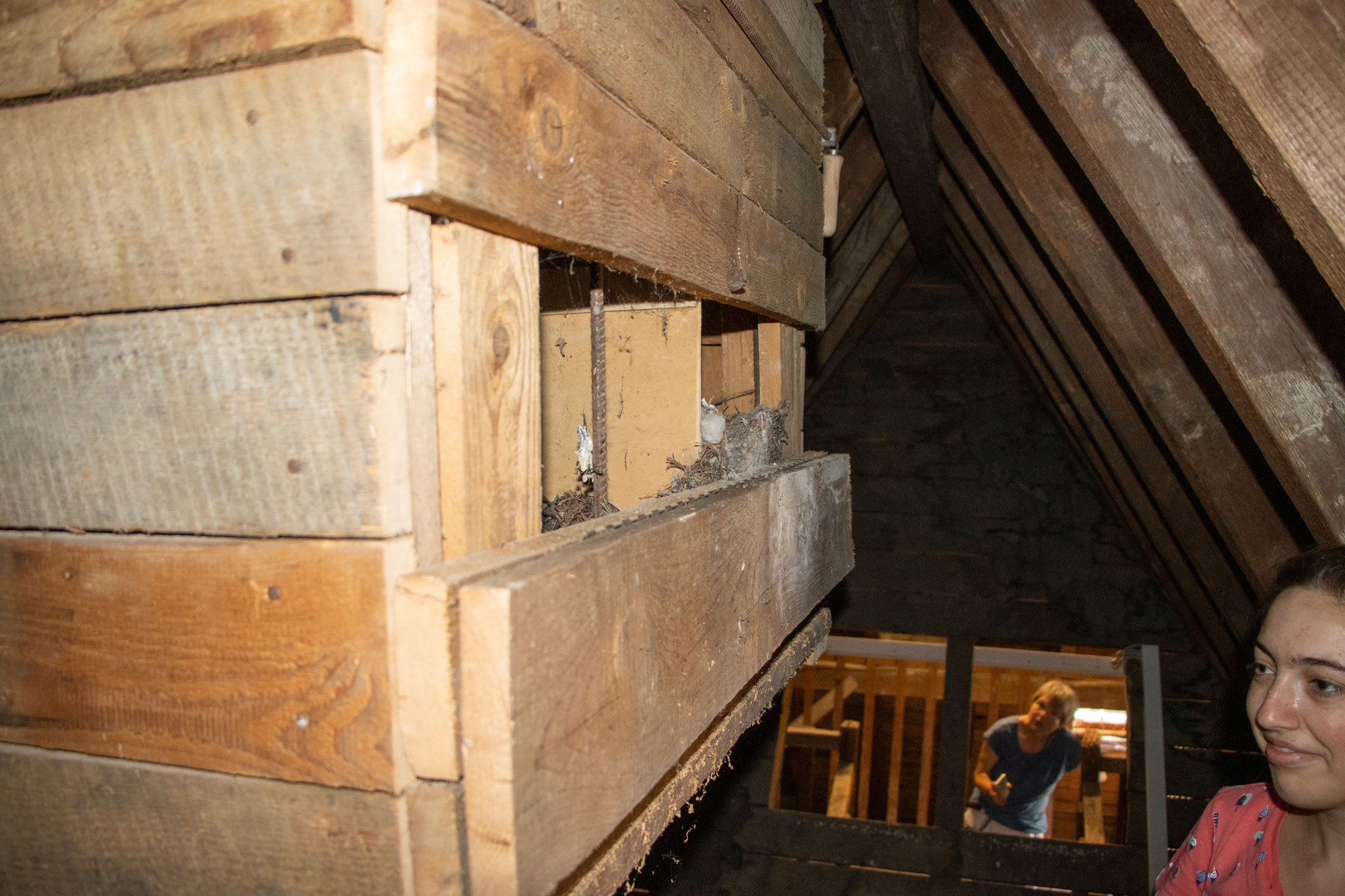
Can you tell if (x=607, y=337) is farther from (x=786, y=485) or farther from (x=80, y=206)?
(x=80, y=206)

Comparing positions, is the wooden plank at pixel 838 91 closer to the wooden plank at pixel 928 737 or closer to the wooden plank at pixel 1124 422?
the wooden plank at pixel 1124 422

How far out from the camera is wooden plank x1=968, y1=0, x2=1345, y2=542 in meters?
1.22

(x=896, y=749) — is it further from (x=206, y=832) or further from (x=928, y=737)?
(x=206, y=832)

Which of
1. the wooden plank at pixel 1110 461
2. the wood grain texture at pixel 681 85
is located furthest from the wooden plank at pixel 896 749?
the wood grain texture at pixel 681 85

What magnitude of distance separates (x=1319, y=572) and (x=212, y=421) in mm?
1541

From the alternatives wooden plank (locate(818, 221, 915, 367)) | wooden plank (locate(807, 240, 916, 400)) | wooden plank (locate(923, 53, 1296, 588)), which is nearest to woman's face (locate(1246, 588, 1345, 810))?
wooden plank (locate(923, 53, 1296, 588))

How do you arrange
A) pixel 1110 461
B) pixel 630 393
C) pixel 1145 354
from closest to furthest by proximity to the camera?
pixel 630 393, pixel 1145 354, pixel 1110 461

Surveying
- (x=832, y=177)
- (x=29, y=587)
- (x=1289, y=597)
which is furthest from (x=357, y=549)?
(x=832, y=177)

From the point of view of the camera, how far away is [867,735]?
6.12 metres

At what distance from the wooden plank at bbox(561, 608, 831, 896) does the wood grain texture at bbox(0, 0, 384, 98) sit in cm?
71

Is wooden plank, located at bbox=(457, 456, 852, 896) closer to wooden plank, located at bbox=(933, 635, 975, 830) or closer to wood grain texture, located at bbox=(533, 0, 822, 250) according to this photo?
wood grain texture, located at bbox=(533, 0, 822, 250)

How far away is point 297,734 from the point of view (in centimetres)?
59

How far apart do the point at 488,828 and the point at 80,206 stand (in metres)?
0.56

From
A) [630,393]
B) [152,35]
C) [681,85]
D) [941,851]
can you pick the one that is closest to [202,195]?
[152,35]
